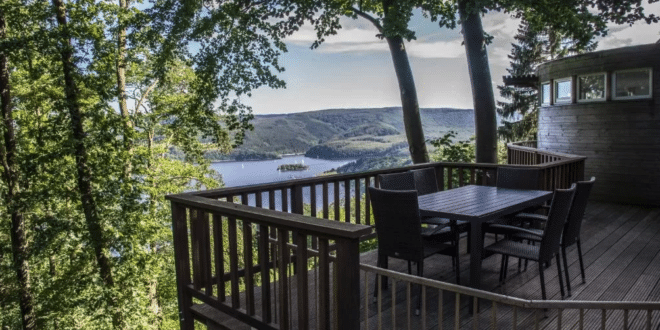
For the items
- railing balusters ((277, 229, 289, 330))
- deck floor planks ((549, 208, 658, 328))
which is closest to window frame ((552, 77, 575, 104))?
deck floor planks ((549, 208, 658, 328))

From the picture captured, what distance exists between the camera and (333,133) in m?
26.9

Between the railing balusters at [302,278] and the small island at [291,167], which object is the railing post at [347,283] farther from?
the small island at [291,167]

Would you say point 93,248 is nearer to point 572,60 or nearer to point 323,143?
point 572,60

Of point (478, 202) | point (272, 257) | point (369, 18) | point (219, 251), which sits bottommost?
point (272, 257)

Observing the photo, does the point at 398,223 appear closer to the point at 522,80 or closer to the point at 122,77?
the point at 522,80

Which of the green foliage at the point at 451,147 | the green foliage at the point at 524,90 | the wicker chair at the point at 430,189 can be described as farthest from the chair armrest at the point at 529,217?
the green foliage at the point at 524,90

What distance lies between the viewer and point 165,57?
31.1ft

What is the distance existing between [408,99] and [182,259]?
22.7ft

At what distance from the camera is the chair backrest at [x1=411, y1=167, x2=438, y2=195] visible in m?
5.07

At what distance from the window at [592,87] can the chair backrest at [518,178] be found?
493 centimetres

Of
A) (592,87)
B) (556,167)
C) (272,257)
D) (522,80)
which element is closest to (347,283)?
(272,257)

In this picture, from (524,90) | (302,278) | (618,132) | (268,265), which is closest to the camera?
(302,278)

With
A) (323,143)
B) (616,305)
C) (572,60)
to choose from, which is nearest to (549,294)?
(616,305)

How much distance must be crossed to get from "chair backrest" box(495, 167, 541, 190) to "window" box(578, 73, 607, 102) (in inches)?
194
